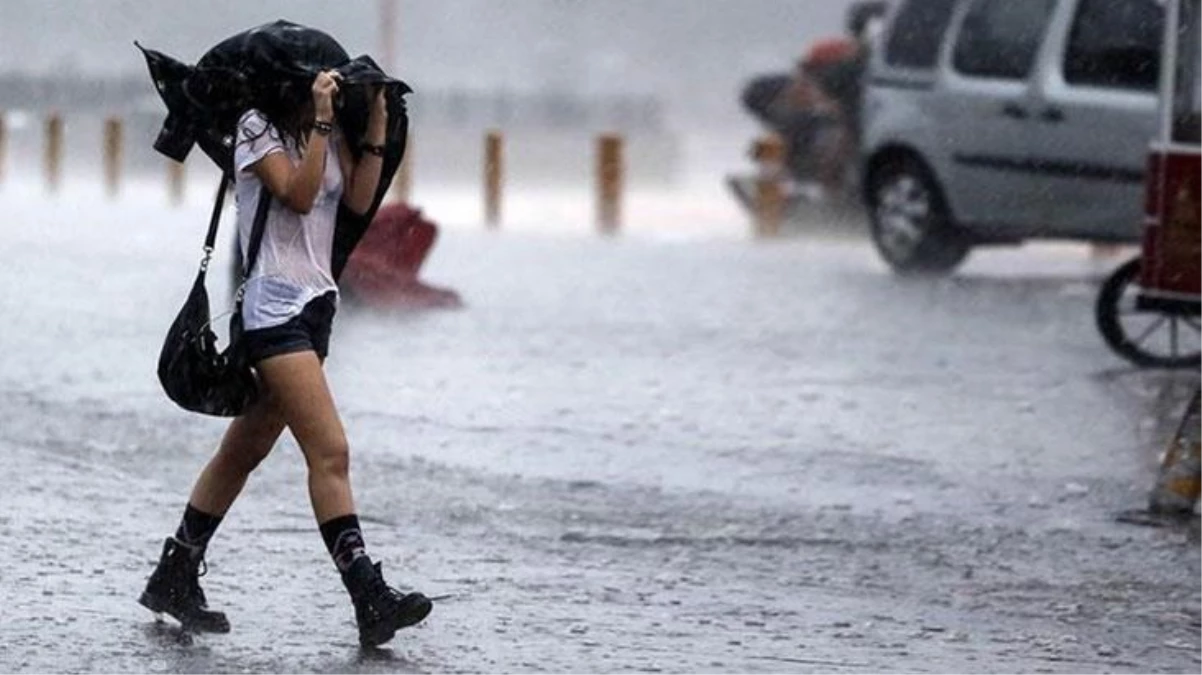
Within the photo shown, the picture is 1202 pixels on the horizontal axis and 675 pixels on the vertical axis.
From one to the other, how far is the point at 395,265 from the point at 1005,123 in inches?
166

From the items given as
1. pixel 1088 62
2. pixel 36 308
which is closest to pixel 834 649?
pixel 36 308

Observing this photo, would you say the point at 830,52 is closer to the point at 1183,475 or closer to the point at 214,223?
the point at 1183,475

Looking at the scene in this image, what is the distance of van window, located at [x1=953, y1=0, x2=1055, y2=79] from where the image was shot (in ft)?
63.8

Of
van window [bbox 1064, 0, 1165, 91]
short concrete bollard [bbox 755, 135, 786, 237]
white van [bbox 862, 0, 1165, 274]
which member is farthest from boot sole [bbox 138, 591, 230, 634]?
short concrete bollard [bbox 755, 135, 786, 237]

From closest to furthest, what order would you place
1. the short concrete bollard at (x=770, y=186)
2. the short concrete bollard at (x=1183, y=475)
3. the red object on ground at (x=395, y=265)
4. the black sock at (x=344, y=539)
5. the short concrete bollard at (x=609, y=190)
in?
1. the black sock at (x=344, y=539)
2. the short concrete bollard at (x=1183, y=475)
3. the red object on ground at (x=395, y=265)
4. the short concrete bollard at (x=770, y=186)
5. the short concrete bollard at (x=609, y=190)

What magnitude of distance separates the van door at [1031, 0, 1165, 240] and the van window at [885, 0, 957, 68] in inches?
50.7

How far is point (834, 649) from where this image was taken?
703cm

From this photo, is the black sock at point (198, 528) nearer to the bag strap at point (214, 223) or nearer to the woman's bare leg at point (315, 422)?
the woman's bare leg at point (315, 422)

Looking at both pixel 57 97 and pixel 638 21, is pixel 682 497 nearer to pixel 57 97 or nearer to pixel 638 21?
pixel 57 97

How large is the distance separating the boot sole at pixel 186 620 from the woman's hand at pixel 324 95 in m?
1.16

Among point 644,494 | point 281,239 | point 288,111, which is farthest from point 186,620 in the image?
point 644,494

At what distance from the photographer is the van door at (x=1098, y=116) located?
1853 centimetres

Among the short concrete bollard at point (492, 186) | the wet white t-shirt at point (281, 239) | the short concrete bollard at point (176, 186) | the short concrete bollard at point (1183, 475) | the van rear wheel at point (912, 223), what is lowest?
the short concrete bollard at point (176, 186)

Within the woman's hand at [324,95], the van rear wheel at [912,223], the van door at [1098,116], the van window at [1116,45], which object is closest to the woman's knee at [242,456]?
the woman's hand at [324,95]
